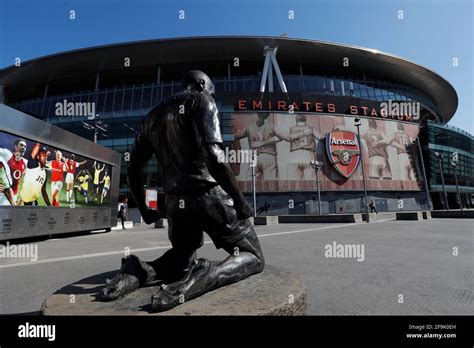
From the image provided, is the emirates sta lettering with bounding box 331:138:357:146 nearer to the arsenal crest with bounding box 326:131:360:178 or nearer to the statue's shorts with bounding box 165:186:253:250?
the arsenal crest with bounding box 326:131:360:178

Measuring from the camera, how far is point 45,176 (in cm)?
1197

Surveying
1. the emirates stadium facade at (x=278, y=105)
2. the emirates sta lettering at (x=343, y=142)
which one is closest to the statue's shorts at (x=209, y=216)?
the emirates stadium facade at (x=278, y=105)

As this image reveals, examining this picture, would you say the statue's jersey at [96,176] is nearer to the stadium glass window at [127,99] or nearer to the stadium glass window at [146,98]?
the stadium glass window at [146,98]

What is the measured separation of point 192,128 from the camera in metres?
2.68

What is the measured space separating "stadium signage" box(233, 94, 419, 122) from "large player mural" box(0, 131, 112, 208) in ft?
81.8

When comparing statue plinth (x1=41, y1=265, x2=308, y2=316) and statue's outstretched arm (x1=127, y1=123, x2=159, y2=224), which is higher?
statue's outstretched arm (x1=127, y1=123, x2=159, y2=224)

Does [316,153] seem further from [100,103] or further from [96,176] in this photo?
[100,103]

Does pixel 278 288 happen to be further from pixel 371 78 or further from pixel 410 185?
pixel 371 78

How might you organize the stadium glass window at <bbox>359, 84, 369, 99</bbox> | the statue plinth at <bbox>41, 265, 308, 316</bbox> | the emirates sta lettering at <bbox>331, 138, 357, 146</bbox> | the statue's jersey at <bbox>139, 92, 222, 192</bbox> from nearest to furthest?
the statue plinth at <bbox>41, 265, 308, 316</bbox> → the statue's jersey at <bbox>139, 92, 222, 192</bbox> → the emirates sta lettering at <bbox>331, 138, 357, 146</bbox> → the stadium glass window at <bbox>359, 84, 369, 99</bbox>

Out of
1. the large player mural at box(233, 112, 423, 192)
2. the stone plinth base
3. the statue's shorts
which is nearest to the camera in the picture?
the statue's shorts

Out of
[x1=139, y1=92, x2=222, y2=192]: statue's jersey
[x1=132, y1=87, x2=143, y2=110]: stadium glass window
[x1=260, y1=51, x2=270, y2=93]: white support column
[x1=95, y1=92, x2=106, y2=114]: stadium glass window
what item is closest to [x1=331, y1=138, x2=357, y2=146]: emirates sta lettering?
[x1=260, y1=51, x2=270, y2=93]: white support column

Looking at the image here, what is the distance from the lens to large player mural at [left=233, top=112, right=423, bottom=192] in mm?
35281

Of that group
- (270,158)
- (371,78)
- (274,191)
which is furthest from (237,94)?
(371,78)

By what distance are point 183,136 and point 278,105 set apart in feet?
120
